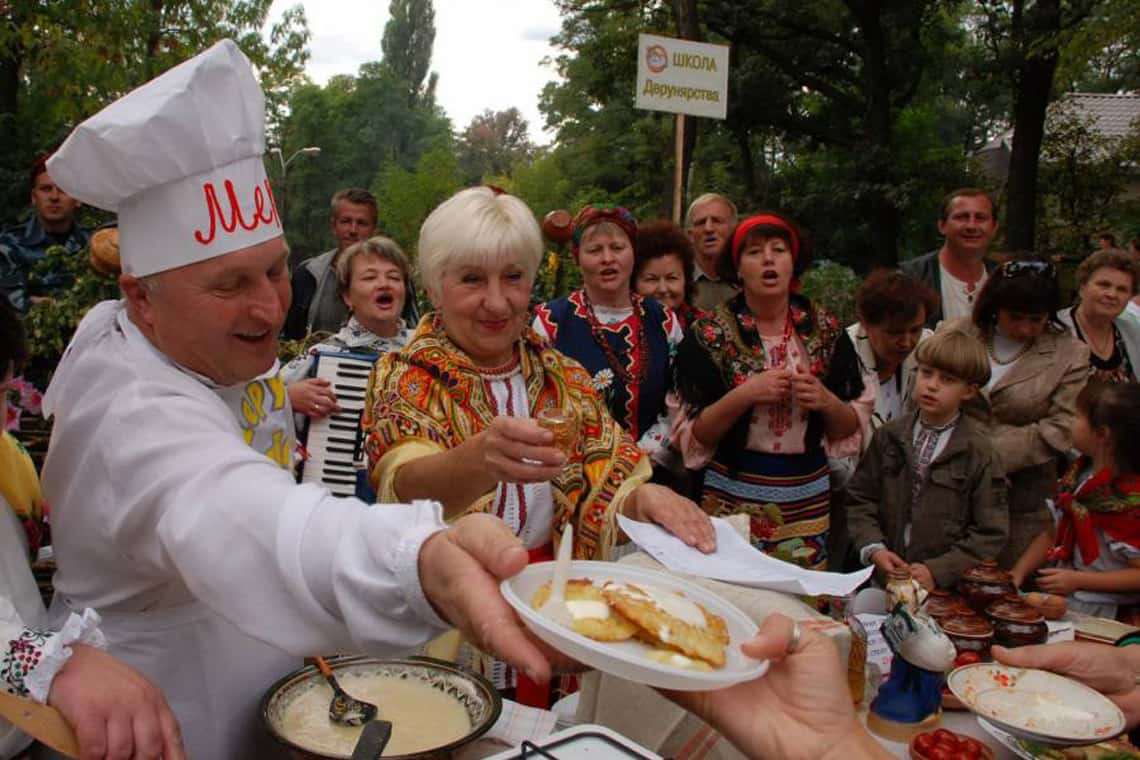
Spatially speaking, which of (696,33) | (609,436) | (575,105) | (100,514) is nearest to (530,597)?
(100,514)

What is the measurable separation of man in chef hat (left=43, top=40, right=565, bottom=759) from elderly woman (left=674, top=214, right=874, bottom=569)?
2.58 metres

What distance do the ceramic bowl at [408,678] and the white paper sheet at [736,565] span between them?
496mm

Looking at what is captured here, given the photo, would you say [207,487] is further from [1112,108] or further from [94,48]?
[1112,108]

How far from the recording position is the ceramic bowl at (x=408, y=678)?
158 cm

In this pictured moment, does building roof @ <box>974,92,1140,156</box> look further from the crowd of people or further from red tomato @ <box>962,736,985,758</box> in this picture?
red tomato @ <box>962,736,985,758</box>

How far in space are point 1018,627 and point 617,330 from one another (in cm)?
234

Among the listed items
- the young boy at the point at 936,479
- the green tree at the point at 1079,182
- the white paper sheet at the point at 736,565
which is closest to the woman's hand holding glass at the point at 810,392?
the young boy at the point at 936,479

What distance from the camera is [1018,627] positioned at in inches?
106

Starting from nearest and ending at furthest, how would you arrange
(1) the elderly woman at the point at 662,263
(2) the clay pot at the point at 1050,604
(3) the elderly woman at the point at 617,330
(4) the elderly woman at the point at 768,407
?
(2) the clay pot at the point at 1050,604 < (4) the elderly woman at the point at 768,407 < (3) the elderly woman at the point at 617,330 < (1) the elderly woman at the point at 662,263

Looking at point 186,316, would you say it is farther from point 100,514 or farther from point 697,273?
point 697,273

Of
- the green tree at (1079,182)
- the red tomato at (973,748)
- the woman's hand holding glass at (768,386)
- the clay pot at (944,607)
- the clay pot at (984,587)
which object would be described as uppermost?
the green tree at (1079,182)

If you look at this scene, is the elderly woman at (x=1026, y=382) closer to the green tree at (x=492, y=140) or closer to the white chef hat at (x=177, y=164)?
the white chef hat at (x=177, y=164)

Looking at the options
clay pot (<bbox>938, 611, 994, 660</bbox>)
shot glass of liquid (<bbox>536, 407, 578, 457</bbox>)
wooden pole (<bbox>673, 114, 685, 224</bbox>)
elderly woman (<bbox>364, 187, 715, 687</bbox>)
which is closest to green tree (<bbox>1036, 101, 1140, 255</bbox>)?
wooden pole (<bbox>673, 114, 685, 224</bbox>)

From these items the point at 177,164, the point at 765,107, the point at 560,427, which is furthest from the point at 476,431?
the point at 765,107
